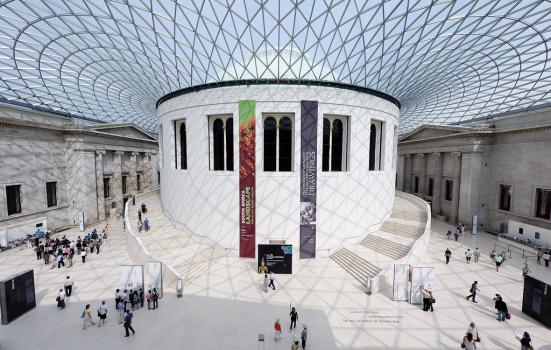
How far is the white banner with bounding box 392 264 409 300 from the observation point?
13.5m

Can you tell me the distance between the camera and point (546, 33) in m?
20.4

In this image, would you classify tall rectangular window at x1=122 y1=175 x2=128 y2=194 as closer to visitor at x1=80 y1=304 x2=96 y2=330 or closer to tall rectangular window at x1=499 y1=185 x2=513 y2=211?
visitor at x1=80 y1=304 x2=96 y2=330

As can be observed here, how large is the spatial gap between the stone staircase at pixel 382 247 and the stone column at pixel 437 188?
40.9ft

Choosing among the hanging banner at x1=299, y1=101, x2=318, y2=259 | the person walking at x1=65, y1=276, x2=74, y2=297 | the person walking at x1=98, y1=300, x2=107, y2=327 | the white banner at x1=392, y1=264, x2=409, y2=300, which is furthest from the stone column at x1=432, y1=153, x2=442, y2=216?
the person walking at x1=65, y1=276, x2=74, y2=297

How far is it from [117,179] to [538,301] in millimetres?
44236

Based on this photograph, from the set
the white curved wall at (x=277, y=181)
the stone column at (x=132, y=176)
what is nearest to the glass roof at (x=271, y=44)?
the white curved wall at (x=277, y=181)

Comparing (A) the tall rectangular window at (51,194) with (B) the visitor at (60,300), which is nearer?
(B) the visitor at (60,300)

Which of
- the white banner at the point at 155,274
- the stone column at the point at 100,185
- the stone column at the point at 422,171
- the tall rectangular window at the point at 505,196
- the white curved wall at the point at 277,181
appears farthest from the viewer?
the stone column at the point at 422,171

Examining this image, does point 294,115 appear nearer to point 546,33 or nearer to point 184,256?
point 184,256

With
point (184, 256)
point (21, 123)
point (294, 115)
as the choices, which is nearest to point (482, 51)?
point (294, 115)

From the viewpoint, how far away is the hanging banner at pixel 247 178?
18.7 metres

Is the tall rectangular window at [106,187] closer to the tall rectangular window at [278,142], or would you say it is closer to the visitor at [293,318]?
the tall rectangular window at [278,142]

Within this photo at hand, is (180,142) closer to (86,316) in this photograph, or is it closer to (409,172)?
(86,316)

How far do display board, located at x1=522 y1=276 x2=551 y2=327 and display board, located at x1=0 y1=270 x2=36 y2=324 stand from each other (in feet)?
83.1
